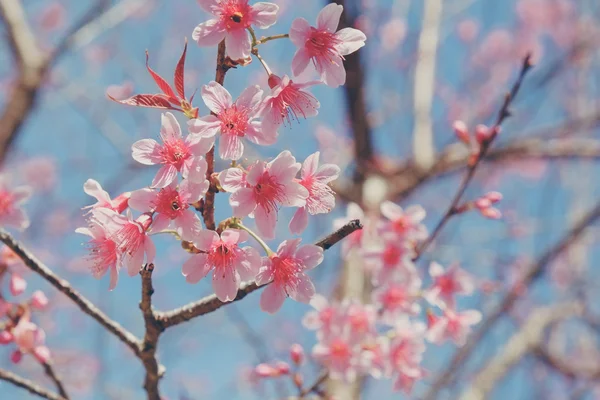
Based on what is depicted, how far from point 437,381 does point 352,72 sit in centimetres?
204

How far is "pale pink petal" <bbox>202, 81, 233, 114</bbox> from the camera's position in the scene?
3.35 ft

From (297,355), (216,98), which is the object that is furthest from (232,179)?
(297,355)

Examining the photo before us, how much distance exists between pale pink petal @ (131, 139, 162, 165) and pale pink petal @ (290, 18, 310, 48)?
0.38 meters

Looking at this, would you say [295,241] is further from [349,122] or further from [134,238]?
[349,122]

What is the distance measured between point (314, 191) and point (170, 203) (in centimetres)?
32

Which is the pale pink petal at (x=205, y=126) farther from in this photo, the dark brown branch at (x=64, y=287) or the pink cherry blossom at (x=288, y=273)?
the dark brown branch at (x=64, y=287)

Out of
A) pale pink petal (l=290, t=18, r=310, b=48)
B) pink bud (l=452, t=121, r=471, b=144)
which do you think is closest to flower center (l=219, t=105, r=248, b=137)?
pale pink petal (l=290, t=18, r=310, b=48)

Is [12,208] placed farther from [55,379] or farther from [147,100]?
[147,100]

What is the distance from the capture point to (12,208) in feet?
5.08

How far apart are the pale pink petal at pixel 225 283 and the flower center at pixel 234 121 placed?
0.29 meters

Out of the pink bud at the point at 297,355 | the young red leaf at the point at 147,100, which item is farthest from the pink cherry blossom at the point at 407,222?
the young red leaf at the point at 147,100

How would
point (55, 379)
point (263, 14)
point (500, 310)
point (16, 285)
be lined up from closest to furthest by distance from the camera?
point (263, 14) < point (55, 379) < point (16, 285) < point (500, 310)

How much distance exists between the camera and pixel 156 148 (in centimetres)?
108

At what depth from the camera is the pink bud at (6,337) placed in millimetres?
1396
